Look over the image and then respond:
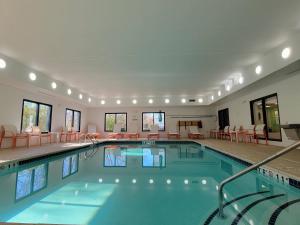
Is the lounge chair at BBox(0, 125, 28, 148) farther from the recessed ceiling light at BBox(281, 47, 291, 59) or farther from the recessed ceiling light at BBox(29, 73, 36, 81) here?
the recessed ceiling light at BBox(281, 47, 291, 59)

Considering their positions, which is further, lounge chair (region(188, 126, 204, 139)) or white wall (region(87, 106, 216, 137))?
white wall (region(87, 106, 216, 137))

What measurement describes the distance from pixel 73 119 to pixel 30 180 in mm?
8060

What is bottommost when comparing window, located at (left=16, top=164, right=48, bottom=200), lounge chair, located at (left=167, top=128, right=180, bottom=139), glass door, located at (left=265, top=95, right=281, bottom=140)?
window, located at (left=16, top=164, right=48, bottom=200)

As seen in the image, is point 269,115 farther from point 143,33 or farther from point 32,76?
point 32,76

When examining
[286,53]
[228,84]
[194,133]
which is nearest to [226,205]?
[286,53]

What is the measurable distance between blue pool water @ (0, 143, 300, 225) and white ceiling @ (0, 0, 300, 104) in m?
2.89

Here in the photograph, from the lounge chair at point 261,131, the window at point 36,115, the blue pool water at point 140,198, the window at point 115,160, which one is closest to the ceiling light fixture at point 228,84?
the lounge chair at point 261,131

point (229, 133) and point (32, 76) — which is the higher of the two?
point (32, 76)

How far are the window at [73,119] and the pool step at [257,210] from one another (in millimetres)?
9507

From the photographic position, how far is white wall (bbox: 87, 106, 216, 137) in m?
12.6

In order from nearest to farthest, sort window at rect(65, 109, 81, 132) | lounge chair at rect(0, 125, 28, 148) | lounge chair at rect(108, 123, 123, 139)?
lounge chair at rect(0, 125, 28, 148)
window at rect(65, 109, 81, 132)
lounge chair at rect(108, 123, 123, 139)

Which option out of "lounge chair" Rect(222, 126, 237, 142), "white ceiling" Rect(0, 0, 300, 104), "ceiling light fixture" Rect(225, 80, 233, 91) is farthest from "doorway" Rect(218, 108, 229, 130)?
"white ceiling" Rect(0, 0, 300, 104)

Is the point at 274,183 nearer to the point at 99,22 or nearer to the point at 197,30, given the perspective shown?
the point at 197,30

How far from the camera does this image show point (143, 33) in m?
3.94
